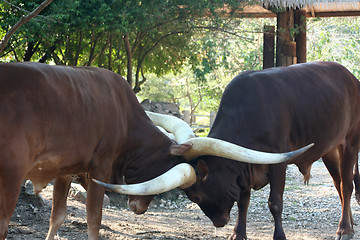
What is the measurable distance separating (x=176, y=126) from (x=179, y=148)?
0.53 metres

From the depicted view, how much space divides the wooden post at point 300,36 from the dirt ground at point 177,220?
3.22 meters

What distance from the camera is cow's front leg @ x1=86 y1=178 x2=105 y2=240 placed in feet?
13.1

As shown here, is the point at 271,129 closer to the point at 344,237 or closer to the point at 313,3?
the point at 344,237

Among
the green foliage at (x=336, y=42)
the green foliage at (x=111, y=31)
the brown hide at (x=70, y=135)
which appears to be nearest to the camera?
the brown hide at (x=70, y=135)

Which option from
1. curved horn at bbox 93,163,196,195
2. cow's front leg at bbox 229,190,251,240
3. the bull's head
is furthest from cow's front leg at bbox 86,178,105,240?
cow's front leg at bbox 229,190,251,240

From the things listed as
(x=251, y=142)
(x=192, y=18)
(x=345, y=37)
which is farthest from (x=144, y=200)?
(x=345, y=37)

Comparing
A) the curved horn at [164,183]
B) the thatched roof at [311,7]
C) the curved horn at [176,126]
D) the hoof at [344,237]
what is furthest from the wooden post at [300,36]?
the curved horn at [164,183]

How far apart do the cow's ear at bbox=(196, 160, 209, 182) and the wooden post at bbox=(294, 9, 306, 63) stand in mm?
5755

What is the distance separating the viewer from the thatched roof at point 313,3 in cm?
892

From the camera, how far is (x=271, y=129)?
4.56 m

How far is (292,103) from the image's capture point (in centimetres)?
479

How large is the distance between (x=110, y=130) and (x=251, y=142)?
128 cm

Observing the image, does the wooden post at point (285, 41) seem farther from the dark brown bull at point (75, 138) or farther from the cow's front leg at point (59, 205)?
the cow's front leg at point (59, 205)

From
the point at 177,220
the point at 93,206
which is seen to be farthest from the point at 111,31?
the point at 93,206
